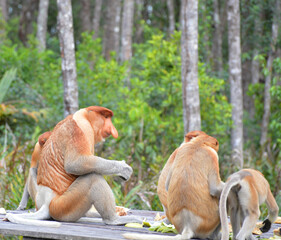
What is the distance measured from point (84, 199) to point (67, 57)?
150 inches

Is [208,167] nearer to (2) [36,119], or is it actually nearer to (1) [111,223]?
(1) [111,223]

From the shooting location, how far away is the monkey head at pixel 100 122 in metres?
3.82

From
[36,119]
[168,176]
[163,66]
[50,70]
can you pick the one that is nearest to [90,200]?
[168,176]

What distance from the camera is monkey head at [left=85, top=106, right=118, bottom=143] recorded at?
382 cm

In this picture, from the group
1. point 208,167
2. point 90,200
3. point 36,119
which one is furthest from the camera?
point 36,119

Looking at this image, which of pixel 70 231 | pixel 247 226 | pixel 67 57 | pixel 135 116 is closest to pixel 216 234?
pixel 247 226

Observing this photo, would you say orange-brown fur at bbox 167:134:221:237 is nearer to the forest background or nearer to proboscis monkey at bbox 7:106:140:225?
proboscis monkey at bbox 7:106:140:225

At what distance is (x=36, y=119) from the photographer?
8.73 metres

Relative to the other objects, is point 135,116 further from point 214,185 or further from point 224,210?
point 224,210

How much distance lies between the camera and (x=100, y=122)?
3.83 m

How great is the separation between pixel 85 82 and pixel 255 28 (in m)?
4.94

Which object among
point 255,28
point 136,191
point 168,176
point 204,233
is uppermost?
point 255,28

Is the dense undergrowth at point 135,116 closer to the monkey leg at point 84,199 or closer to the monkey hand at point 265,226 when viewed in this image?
the monkey leg at point 84,199

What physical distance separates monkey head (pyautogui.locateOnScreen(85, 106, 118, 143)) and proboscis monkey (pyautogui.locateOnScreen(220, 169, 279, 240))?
118cm
